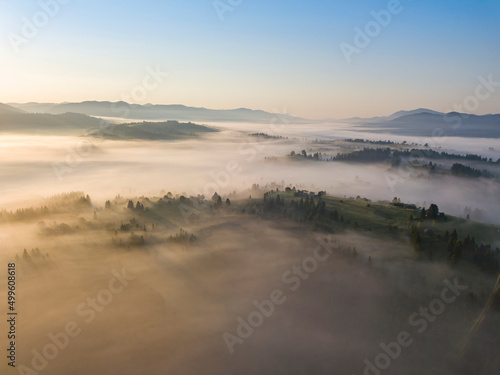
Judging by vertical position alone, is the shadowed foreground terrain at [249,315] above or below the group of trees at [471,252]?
below

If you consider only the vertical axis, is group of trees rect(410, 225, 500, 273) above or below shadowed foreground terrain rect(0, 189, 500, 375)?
above

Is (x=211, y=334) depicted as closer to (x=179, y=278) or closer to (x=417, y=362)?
(x=179, y=278)

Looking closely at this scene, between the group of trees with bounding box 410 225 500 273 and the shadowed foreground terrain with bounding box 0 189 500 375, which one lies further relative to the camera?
the group of trees with bounding box 410 225 500 273

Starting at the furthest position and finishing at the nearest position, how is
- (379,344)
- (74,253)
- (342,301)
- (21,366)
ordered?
A: (74,253)
(342,301)
(379,344)
(21,366)

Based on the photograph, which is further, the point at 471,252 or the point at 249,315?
Answer: the point at 471,252

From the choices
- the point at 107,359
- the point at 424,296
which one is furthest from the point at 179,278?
the point at 424,296

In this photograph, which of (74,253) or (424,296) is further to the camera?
(74,253)

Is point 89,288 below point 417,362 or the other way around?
the other way around

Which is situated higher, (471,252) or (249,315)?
(471,252)

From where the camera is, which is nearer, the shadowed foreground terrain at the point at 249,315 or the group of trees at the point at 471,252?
the shadowed foreground terrain at the point at 249,315

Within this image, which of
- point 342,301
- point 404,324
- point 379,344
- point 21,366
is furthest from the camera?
point 342,301
